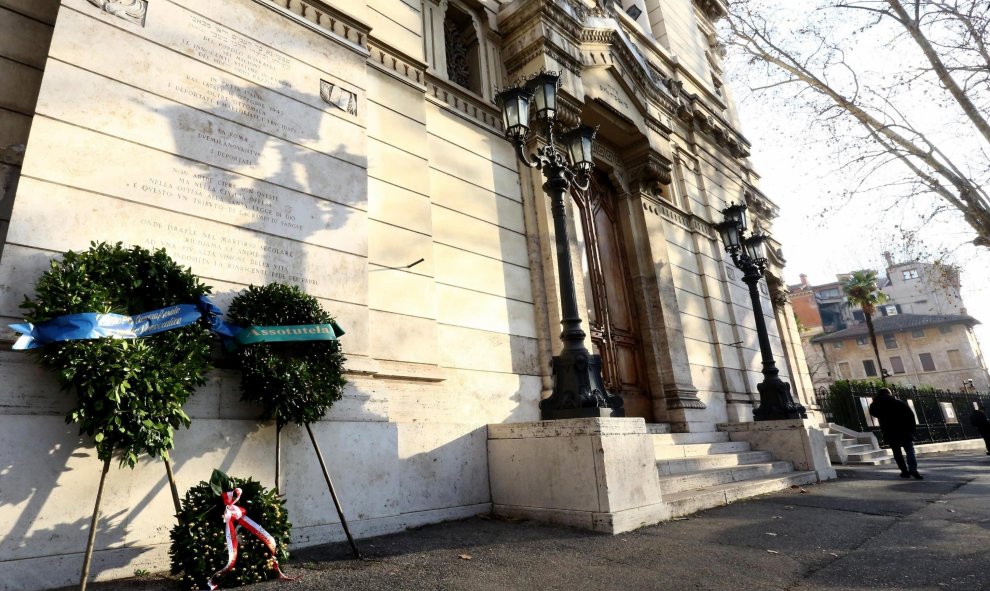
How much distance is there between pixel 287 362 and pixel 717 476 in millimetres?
6432

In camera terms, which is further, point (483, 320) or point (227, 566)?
point (483, 320)

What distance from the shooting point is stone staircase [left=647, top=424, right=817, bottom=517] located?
699 centimetres

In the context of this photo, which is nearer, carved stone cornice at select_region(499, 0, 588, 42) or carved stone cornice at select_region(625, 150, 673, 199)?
carved stone cornice at select_region(499, 0, 588, 42)

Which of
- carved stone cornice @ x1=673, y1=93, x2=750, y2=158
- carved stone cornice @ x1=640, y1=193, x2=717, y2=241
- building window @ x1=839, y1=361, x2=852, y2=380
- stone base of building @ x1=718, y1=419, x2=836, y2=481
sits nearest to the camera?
stone base of building @ x1=718, y1=419, x2=836, y2=481

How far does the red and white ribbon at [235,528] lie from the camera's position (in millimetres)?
3631

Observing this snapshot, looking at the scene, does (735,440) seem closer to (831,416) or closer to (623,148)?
(623,148)

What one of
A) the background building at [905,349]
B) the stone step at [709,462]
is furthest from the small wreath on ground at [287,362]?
the background building at [905,349]

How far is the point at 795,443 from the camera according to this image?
9945 mm

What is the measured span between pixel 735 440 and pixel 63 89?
11.7m

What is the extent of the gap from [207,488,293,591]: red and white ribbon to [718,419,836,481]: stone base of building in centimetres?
929

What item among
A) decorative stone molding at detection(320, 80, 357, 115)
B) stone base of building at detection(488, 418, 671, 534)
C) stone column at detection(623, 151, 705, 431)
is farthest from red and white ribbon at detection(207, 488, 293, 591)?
stone column at detection(623, 151, 705, 431)

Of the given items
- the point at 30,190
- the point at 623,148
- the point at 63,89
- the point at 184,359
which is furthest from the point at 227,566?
the point at 623,148

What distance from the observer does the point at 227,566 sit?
358cm

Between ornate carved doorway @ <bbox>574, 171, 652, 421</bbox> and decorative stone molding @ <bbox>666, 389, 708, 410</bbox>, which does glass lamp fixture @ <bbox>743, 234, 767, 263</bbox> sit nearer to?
ornate carved doorway @ <bbox>574, 171, 652, 421</bbox>
